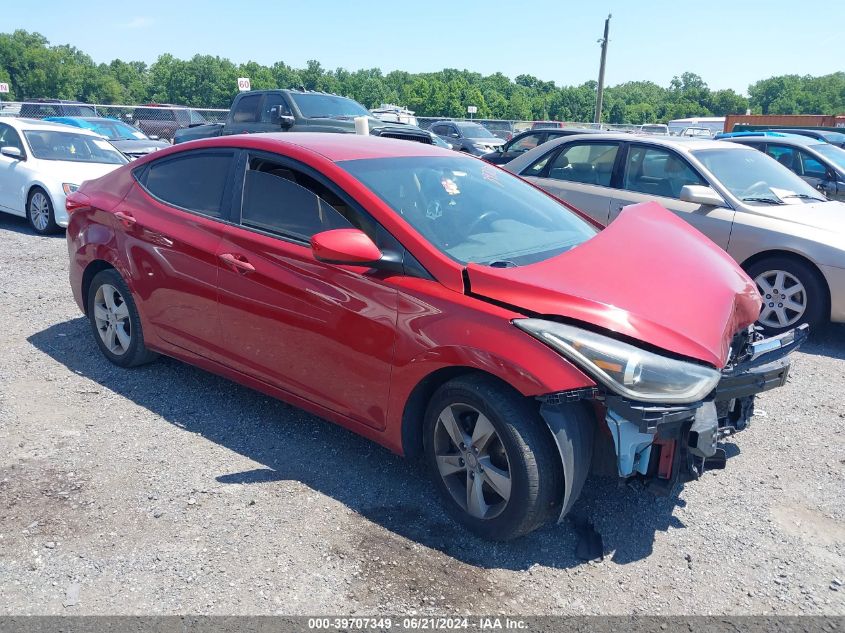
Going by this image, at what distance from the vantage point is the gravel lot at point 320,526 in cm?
279

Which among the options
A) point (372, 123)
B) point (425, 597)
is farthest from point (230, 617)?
point (372, 123)

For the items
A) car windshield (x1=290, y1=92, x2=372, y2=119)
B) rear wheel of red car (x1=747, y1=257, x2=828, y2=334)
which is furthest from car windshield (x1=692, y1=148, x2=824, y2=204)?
car windshield (x1=290, y1=92, x2=372, y2=119)

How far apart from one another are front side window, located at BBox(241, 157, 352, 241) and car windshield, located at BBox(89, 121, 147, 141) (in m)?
15.1

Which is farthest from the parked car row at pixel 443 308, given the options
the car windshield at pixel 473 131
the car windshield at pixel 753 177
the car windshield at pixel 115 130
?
the car windshield at pixel 473 131

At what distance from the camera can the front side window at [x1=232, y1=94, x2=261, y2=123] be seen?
41.9ft

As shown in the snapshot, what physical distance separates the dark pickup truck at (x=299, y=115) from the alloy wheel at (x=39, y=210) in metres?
3.45

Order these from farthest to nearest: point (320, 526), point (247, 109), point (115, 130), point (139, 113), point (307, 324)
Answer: point (139, 113)
point (115, 130)
point (247, 109)
point (307, 324)
point (320, 526)

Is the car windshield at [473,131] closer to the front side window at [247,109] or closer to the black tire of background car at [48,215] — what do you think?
the front side window at [247,109]

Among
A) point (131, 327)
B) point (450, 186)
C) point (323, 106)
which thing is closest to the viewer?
point (450, 186)

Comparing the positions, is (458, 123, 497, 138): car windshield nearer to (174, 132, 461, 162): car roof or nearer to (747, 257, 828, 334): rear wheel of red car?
(747, 257, 828, 334): rear wheel of red car

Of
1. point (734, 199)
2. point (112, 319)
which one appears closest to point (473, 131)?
point (734, 199)

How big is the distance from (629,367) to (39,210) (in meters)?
9.70

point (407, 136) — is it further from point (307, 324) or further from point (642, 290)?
point (642, 290)

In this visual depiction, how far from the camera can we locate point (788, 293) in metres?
6.04
